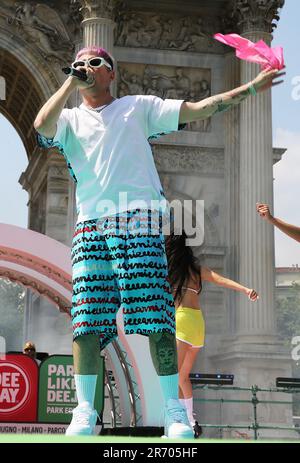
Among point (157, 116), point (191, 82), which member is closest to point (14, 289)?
point (191, 82)

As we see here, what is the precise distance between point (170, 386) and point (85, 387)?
36cm

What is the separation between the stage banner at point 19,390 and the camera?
38.4 ft

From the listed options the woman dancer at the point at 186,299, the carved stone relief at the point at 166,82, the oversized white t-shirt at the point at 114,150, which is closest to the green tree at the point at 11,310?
the carved stone relief at the point at 166,82

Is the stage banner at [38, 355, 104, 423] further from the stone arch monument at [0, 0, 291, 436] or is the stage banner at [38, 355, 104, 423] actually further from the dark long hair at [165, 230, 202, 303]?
the stone arch monument at [0, 0, 291, 436]

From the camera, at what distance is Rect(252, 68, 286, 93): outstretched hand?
13.6ft

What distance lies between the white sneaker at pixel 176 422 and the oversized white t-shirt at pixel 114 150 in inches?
33.6

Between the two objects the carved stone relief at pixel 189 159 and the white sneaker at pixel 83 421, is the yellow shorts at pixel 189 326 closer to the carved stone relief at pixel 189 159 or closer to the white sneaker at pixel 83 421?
the white sneaker at pixel 83 421

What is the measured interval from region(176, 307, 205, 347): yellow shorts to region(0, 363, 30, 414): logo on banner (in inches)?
143

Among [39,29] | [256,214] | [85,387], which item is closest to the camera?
[85,387]

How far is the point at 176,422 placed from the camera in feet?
13.3

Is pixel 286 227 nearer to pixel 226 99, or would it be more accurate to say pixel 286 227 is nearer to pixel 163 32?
pixel 226 99

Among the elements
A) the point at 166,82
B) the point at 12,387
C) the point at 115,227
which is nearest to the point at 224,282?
the point at 115,227

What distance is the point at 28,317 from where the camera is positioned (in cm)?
3222

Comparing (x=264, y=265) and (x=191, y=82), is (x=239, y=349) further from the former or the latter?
(x=191, y=82)
